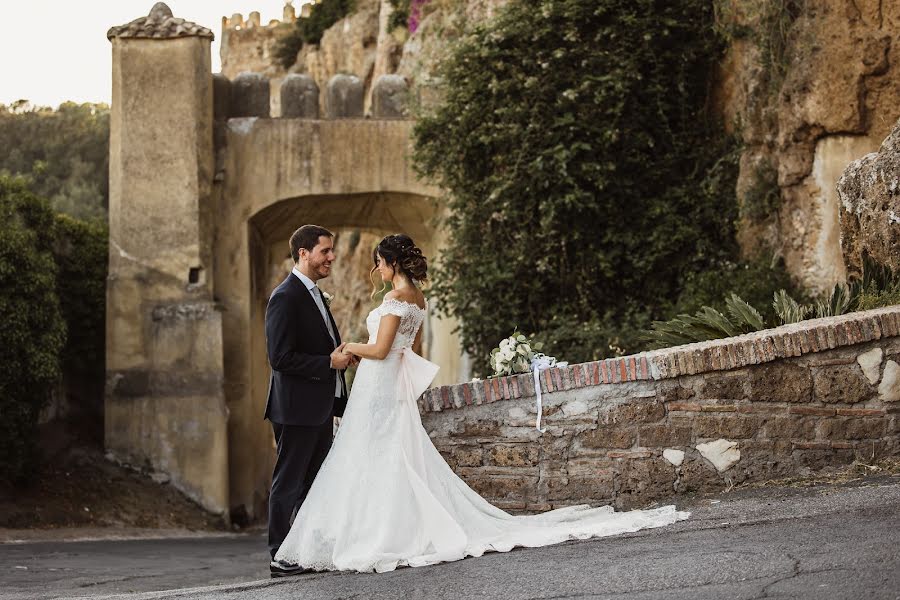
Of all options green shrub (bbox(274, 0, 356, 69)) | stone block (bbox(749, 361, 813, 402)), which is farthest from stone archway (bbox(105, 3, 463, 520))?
green shrub (bbox(274, 0, 356, 69))

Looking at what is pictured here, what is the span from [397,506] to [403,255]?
1.50 meters

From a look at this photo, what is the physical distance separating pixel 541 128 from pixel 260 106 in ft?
15.7

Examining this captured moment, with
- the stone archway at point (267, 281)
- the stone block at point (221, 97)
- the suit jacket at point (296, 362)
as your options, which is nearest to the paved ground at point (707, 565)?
the suit jacket at point (296, 362)

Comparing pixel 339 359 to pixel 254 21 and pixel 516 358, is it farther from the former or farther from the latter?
pixel 254 21

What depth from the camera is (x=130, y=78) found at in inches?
620

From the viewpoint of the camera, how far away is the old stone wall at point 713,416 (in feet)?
24.3

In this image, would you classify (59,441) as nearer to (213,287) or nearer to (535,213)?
(213,287)

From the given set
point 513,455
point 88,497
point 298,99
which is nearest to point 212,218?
point 298,99

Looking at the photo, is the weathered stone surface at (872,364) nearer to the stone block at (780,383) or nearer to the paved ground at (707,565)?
the stone block at (780,383)

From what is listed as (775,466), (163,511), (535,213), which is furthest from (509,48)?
(775,466)

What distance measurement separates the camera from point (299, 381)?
7.03m

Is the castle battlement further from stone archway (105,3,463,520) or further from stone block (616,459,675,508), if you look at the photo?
stone block (616,459,675,508)

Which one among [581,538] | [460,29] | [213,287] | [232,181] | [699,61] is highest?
[460,29]

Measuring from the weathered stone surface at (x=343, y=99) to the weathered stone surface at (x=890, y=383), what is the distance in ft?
35.6
